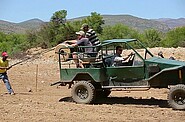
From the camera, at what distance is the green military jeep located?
1036 cm

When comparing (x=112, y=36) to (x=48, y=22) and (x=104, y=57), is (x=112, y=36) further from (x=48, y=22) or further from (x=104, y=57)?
(x=104, y=57)

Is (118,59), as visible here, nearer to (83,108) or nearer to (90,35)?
(90,35)

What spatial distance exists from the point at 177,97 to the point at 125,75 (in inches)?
60.4

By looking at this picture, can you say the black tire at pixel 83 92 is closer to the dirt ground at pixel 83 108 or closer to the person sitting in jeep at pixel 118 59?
the dirt ground at pixel 83 108

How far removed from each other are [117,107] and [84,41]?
7.09ft

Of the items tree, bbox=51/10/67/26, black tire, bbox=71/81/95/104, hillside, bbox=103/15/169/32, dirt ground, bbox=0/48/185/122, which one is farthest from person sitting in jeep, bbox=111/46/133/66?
hillside, bbox=103/15/169/32

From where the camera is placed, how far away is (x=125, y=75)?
11008 millimetres

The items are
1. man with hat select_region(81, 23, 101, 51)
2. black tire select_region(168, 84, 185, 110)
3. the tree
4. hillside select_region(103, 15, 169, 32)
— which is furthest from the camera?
hillside select_region(103, 15, 169, 32)

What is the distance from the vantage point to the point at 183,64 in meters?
10.4

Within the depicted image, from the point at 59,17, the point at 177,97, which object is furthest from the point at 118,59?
the point at 59,17

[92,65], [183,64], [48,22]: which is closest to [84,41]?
[92,65]

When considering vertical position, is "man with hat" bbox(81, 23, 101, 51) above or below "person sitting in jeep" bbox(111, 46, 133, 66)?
above

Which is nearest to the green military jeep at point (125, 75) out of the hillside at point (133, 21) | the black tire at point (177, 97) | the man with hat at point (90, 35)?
the black tire at point (177, 97)

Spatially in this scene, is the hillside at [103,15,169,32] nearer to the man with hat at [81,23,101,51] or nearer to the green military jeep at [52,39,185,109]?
the man with hat at [81,23,101,51]
